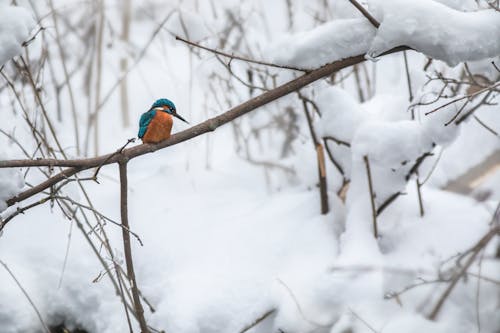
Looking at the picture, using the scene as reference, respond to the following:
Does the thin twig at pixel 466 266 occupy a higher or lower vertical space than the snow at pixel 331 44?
lower

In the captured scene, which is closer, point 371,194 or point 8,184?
point 8,184

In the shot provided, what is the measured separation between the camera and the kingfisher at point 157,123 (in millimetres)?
1147

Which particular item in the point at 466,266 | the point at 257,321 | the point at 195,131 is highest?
the point at 195,131

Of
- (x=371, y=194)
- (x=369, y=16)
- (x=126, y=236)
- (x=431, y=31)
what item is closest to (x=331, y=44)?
(x=369, y=16)

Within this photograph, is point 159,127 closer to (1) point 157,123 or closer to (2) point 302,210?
(1) point 157,123

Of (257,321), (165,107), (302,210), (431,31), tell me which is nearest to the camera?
(431,31)

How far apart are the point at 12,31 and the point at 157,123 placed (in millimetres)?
398

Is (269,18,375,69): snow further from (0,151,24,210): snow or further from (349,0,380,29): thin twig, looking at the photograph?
(0,151,24,210): snow

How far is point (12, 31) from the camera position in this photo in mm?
1089

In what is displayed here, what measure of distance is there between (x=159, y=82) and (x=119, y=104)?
1.04ft

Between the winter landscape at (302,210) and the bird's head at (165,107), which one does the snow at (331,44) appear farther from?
the bird's head at (165,107)

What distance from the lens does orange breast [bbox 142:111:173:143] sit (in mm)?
1146

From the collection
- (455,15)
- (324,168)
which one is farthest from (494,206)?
(455,15)

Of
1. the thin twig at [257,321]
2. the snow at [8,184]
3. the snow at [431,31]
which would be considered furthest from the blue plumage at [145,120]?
the thin twig at [257,321]
